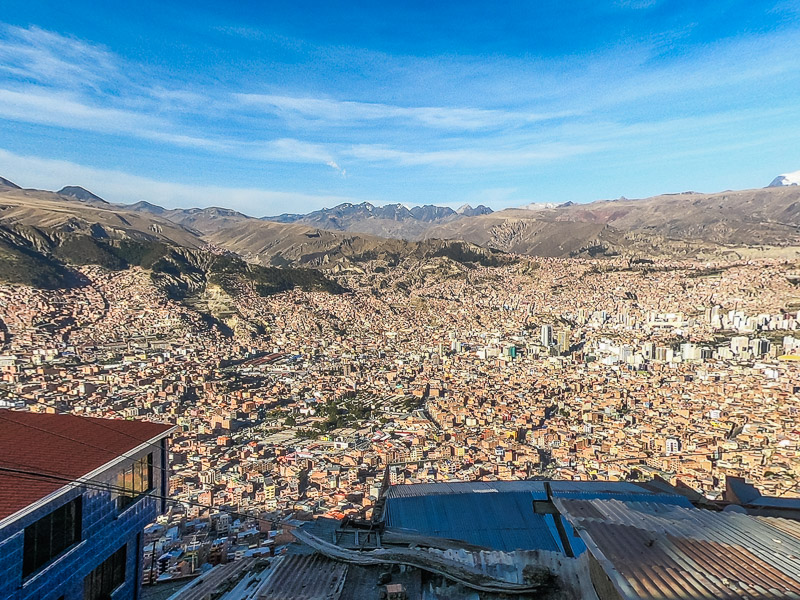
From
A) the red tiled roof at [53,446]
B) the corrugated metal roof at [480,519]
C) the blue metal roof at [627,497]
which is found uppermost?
the red tiled roof at [53,446]

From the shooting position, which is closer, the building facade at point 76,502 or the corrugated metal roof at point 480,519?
the building facade at point 76,502

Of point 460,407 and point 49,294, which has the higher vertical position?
point 49,294

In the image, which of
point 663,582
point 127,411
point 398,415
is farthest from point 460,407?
point 663,582

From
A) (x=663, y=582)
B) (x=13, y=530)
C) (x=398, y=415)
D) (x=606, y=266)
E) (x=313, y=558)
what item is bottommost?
(x=398, y=415)

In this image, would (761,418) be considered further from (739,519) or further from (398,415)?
(739,519)

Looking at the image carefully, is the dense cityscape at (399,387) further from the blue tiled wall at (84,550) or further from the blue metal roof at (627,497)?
the blue metal roof at (627,497)

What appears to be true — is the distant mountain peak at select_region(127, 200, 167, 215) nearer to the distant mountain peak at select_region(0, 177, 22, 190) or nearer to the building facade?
the distant mountain peak at select_region(0, 177, 22, 190)

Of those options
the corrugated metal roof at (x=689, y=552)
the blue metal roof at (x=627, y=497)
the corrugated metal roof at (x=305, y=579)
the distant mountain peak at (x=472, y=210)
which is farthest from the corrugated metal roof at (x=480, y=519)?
the distant mountain peak at (x=472, y=210)

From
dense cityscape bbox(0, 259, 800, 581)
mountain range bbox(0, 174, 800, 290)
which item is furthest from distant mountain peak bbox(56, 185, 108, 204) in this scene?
dense cityscape bbox(0, 259, 800, 581)
